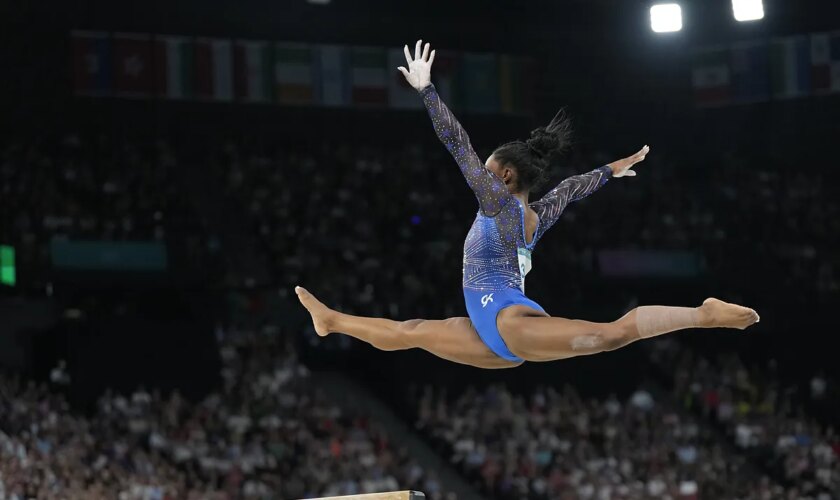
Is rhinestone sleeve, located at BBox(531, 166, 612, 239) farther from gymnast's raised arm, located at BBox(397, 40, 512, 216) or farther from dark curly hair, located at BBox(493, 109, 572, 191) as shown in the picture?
gymnast's raised arm, located at BBox(397, 40, 512, 216)

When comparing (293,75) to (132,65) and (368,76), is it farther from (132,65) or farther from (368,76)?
(132,65)

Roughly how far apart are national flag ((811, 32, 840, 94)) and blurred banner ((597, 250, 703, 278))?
4.15 metres

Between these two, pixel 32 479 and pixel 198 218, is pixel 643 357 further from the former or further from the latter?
pixel 32 479

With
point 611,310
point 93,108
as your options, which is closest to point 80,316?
point 93,108

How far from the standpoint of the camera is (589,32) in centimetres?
2258

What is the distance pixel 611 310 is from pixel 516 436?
3102 millimetres

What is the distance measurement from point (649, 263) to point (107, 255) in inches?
326

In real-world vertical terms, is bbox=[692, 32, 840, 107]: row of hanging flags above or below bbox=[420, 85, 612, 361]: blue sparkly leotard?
above

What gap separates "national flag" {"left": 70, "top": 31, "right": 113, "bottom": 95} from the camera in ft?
62.0

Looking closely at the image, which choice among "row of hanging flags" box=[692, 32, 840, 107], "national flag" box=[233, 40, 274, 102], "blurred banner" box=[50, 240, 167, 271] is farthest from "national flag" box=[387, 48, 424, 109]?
"blurred banner" box=[50, 240, 167, 271]

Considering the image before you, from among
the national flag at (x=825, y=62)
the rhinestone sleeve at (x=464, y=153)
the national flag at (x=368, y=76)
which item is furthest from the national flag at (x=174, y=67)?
the rhinestone sleeve at (x=464, y=153)

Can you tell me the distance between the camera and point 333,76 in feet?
66.8

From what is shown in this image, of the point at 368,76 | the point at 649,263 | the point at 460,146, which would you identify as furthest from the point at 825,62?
the point at 460,146

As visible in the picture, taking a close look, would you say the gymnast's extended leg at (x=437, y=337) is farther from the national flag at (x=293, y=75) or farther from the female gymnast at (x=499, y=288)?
the national flag at (x=293, y=75)
